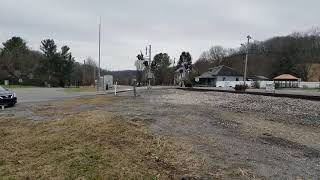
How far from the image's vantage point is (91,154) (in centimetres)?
774

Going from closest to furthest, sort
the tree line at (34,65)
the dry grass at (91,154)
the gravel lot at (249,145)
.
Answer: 1. the dry grass at (91,154)
2. the gravel lot at (249,145)
3. the tree line at (34,65)

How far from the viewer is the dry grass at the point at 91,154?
21.6ft

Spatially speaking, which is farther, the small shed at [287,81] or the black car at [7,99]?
the small shed at [287,81]

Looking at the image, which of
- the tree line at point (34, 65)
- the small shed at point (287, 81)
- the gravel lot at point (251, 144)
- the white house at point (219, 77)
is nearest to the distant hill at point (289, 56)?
the white house at point (219, 77)

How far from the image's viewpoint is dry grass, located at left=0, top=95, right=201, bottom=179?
6.59m

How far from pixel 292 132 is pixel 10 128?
28.5 feet

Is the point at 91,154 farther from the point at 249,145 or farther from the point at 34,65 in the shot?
the point at 34,65

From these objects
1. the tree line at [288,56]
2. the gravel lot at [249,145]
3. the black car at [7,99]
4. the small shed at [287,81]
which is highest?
the tree line at [288,56]

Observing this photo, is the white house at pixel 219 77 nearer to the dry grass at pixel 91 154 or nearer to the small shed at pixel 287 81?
the small shed at pixel 287 81

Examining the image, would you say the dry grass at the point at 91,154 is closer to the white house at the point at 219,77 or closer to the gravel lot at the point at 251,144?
the gravel lot at the point at 251,144

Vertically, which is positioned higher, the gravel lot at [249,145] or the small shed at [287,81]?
the small shed at [287,81]

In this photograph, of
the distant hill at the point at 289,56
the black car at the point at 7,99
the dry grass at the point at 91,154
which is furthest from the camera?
the distant hill at the point at 289,56

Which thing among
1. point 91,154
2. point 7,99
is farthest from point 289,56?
point 91,154

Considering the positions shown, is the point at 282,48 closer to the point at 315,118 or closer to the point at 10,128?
the point at 315,118
